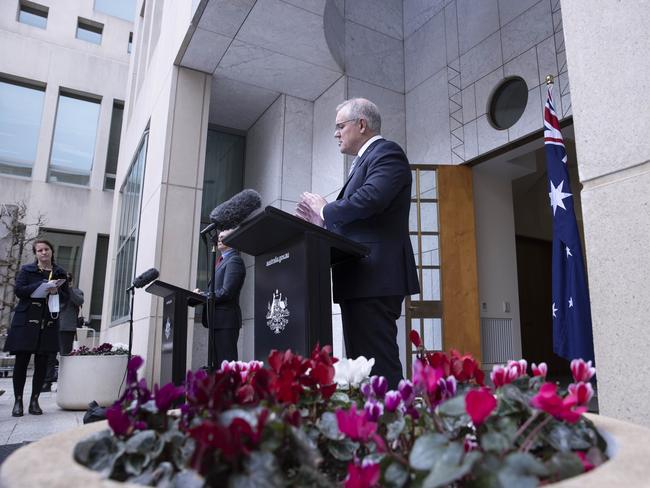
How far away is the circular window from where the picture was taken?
5.02 meters

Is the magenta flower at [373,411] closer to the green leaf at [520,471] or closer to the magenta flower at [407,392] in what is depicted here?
the magenta flower at [407,392]

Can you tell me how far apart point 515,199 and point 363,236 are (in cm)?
753

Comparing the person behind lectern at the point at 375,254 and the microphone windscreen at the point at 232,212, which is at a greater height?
the microphone windscreen at the point at 232,212

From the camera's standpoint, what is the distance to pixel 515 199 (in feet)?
28.7

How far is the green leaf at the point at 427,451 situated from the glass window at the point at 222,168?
22.6ft

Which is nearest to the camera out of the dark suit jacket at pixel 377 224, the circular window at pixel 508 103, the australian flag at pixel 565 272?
the dark suit jacket at pixel 377 224

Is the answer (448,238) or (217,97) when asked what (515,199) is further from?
(217,97)

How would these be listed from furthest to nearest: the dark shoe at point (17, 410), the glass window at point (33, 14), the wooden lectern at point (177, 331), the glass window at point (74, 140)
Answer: the glass window at point (33, 14)
the glass window at point (74, 140)
the dark shoe at point (17, 410)
the wooden lectern at point (177, 331)

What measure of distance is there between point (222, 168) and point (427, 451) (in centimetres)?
710

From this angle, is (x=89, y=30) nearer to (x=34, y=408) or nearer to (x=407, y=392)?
(x=34, y=408)

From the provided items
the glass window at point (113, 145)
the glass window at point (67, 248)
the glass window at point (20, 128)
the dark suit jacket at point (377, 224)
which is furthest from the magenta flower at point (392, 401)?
the glass window at point (20, 128)

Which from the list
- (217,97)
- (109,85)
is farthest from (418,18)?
(109,85)

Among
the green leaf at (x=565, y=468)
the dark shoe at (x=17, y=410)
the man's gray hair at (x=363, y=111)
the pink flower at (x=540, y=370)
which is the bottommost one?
the dark shoe at (x=17, y=410)

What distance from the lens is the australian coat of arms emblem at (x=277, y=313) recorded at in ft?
5.75
